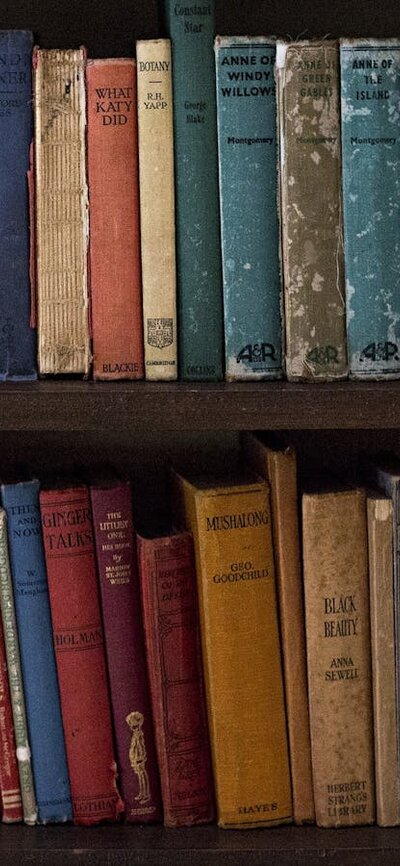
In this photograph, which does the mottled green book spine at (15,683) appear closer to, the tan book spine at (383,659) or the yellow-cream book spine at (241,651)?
the yellow-cream book spine at (241,651)

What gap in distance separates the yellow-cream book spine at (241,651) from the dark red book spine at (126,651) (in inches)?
2.1

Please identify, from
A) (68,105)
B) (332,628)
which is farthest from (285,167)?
(332,628)

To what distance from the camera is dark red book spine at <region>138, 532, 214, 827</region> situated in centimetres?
87

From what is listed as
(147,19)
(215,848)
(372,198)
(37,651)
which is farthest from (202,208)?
(215,848)

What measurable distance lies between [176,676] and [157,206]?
370 millimetres

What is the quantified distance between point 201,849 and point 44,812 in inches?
5.4

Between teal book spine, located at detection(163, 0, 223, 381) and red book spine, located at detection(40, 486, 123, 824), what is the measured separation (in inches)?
5.8

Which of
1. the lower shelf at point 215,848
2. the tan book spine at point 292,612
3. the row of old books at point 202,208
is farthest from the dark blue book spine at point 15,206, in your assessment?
the lower shelf at point 215,848

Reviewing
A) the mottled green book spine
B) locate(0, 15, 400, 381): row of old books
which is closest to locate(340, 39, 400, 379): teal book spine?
locate(0, 15, 400, 381): row of old books

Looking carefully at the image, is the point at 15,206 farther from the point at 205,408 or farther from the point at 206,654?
the point at 206,654

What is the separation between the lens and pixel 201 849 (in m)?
0.86

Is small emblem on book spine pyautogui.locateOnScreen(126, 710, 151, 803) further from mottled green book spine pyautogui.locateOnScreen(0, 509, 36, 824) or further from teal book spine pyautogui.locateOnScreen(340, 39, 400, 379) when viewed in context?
teal book spine pyautogui.locateOnScreen(340, 39, 400, 379)

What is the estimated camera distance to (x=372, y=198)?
821 mm

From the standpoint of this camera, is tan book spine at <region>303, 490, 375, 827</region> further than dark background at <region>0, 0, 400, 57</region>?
No
